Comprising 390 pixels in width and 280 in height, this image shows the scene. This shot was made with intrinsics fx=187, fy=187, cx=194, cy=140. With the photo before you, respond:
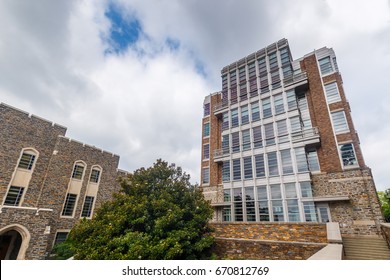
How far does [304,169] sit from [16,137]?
75.8ft

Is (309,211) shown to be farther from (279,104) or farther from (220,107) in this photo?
(220,107)

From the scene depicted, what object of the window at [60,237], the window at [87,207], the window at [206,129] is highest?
the window at [206,129]

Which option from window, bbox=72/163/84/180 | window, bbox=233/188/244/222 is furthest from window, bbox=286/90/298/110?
window, bbox=72/163/84/180

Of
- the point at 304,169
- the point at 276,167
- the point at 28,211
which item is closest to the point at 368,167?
the point at 304,169

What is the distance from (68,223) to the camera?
52.8ft

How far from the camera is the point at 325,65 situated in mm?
17422

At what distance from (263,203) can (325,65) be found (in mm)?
13987

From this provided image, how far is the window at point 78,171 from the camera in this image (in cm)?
1752

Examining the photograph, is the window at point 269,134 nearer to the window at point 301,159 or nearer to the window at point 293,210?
the window at point 301,159

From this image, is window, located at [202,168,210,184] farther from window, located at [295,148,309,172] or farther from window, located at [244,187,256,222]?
window, located at [295,148,309,172]

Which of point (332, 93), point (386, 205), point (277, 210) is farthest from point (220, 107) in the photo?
point (386, 205)

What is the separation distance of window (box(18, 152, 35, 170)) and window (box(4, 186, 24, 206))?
5.47 ft

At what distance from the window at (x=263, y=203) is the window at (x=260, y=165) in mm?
1226

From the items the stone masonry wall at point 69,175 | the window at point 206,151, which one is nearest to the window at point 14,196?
the stone masonry wall at point 69,175
